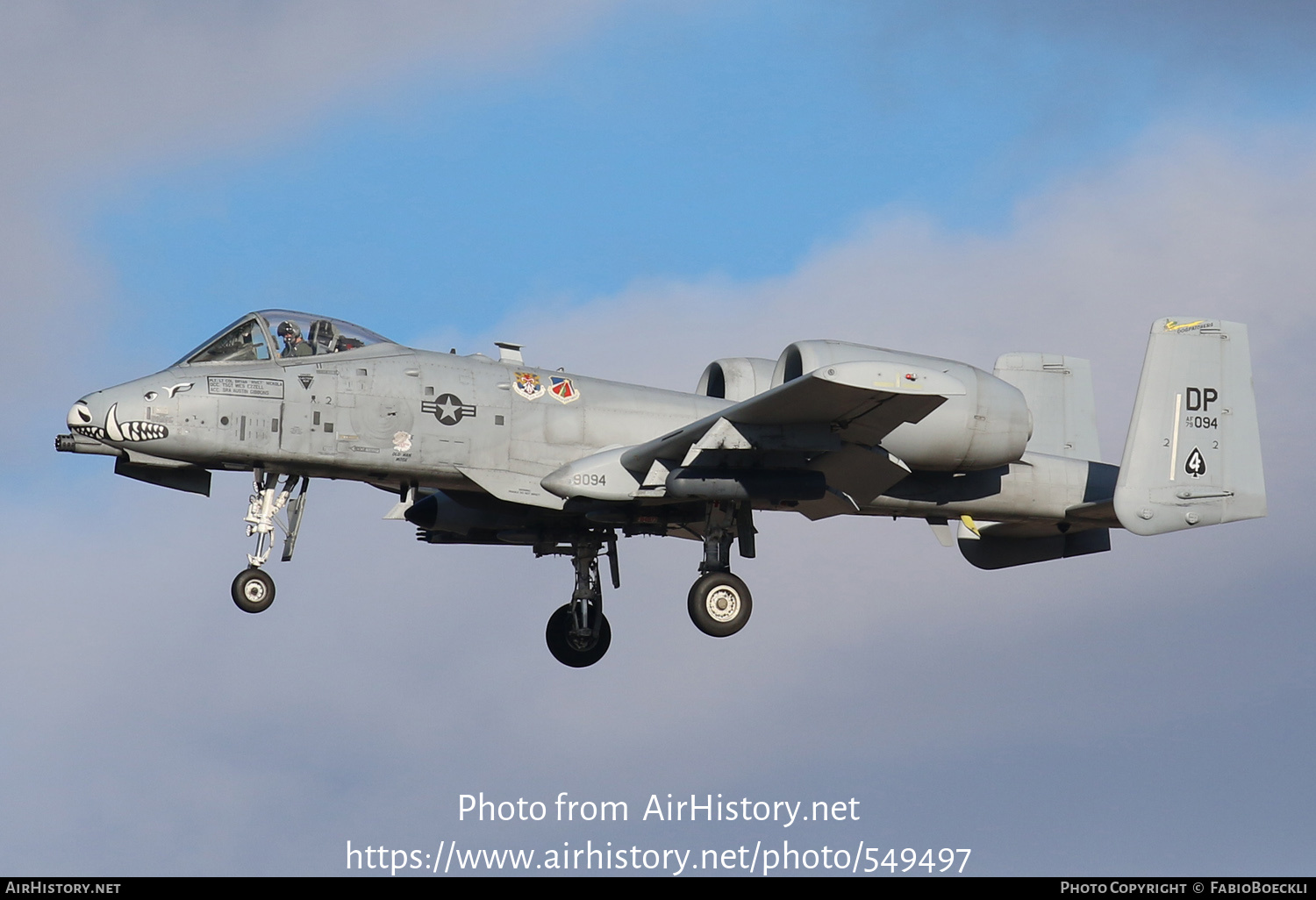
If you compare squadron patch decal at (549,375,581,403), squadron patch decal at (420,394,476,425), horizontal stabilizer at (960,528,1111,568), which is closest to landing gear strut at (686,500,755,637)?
squadron patch decal at (549,375,581,403)

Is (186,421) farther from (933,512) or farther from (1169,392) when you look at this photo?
(1169,392)

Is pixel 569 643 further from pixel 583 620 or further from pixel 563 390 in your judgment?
pixel 563 390

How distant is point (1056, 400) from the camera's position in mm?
25250

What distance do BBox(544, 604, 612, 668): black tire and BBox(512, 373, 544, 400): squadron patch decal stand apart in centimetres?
413

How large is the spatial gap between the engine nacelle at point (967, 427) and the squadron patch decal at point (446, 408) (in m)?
3.96

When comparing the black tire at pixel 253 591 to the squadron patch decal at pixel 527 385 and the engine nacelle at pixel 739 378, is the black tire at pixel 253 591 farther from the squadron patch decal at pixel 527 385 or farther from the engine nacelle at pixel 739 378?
the engine nacelle at pixel 739 378

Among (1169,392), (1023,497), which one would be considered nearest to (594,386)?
(1023,497)

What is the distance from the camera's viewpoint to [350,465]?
70.0ft

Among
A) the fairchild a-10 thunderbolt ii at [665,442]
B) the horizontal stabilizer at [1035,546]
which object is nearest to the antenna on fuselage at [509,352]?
the fairchild a-10 thunderbolt ii at [665,442]

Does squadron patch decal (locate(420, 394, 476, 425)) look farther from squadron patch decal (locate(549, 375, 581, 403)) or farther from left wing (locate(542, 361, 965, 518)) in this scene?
left wing (locate(542, 361, 965, 518))

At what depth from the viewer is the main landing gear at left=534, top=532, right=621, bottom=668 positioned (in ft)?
80.7

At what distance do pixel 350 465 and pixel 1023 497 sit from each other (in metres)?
9.11

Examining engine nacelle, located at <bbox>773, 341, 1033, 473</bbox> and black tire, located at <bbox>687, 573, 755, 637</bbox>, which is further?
black tire, located at <bbox>687, 573, 755, 637</bbox>

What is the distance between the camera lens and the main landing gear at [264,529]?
2072 cm
